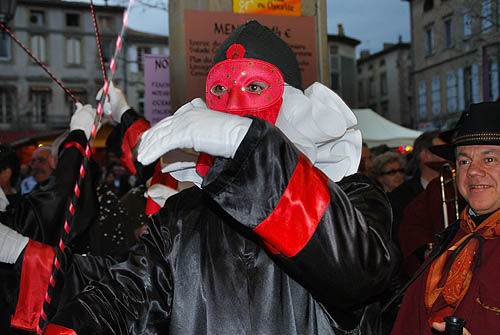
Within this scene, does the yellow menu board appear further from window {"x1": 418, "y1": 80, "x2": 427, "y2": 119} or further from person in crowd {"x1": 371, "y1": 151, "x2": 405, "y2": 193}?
window {"x1": 418, "y1": 80, "x2": 427, "y2": 119}

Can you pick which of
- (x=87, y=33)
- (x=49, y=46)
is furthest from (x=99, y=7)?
(x=49, y=46)

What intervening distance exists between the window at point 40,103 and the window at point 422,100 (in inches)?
899

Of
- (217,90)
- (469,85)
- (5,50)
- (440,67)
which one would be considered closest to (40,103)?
(5,50)

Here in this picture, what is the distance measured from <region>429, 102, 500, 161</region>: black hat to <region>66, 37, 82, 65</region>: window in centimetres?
3412

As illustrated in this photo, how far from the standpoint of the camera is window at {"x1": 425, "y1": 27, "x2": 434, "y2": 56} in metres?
23.3

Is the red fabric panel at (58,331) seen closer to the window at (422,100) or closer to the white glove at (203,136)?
the white glove at (203,136)

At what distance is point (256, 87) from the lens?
1.76 m

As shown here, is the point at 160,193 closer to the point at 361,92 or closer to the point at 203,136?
the point at 203,136

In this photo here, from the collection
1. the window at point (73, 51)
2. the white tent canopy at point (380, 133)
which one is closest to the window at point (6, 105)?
the window at point (73, 51)

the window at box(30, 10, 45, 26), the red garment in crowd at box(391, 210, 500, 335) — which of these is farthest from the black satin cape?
the window at box(30, 10, 45, 26)

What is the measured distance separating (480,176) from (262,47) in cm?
138

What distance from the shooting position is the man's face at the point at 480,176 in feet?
8.13

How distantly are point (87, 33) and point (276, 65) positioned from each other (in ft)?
118

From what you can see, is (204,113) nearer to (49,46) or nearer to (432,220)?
(432,220)
